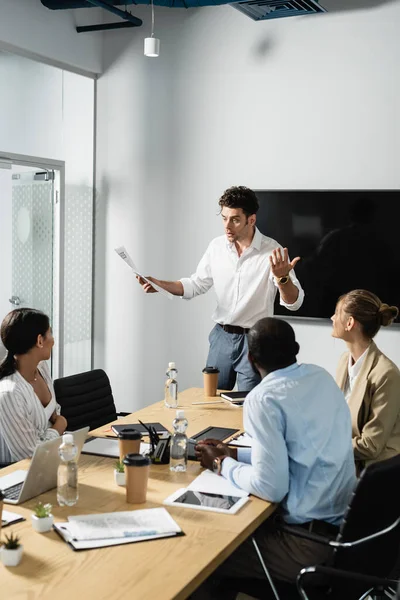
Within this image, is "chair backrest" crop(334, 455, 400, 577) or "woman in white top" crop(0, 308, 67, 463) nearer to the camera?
"chair backrest" crop(334, 455, 400, 577)

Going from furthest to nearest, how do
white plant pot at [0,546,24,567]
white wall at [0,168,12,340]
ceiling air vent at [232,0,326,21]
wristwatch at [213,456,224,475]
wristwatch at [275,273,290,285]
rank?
white wall at [0,168,12,340]
ceiling air vent at [232,0,326,21]
wristwatch at [275,273,290,285]
wristwatch at [213,456,224,475]
white plant pot at [0,546,24,567]

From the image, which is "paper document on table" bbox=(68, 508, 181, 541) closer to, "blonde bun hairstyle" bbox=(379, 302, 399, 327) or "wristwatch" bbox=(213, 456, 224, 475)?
"wristwatch" bbox=(213, 456, 224, 475)

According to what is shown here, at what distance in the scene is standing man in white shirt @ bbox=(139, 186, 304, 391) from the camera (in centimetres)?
440

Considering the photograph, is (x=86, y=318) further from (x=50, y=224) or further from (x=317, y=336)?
(x=317, y=336)

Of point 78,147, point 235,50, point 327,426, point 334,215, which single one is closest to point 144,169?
point 78,147

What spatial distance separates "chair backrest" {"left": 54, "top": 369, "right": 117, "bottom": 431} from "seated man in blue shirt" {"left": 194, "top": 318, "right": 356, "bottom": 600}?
4.78ft

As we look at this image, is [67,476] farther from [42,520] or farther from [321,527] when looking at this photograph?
[321,527]

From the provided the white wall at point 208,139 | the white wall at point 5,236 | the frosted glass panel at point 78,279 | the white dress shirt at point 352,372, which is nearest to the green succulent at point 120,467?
the white dress shirt at point 352,372

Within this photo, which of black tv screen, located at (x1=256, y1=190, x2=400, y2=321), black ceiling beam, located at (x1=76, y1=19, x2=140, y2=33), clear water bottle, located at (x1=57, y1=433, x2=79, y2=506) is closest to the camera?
clear water bottle, located at (x1=57, y1=433, x2=79, y2=506)

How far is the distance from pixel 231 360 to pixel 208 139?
196 cm

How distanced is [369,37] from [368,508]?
3.64 metres

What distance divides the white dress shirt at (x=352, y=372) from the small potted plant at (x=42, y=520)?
57.7 inches

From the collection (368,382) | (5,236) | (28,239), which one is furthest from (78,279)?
(368,382)

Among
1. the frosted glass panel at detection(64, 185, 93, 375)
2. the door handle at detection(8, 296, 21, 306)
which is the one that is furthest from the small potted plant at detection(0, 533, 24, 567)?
the frosted glass panel at detection(64, 185, 93, 375)
